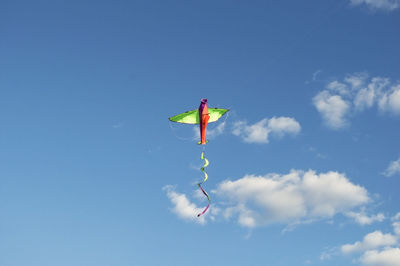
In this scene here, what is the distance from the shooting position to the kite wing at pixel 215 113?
2440 centimetres

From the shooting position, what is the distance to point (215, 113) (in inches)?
974

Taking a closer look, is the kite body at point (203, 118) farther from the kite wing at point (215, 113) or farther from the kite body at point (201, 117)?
the kite wing at point (215, 113)

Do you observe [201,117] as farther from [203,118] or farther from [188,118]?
[188,118]

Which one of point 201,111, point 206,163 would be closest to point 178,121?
point 201,111

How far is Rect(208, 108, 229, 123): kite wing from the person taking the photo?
24395 millimetres

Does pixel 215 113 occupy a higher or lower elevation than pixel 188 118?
higher

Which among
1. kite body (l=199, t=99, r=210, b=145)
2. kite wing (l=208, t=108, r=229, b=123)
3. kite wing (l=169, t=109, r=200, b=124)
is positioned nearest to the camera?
kite body (l=199, t=99, r=210, b=145)

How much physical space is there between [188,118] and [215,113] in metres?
2.15

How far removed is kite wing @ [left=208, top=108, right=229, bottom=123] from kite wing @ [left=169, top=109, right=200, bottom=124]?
107 centimetres

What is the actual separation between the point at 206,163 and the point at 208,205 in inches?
115

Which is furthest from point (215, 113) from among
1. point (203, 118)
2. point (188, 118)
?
point (188, 118)

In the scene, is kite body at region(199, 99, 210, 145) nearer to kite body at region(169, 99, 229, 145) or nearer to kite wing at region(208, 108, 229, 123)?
kite body at region(169, 99, 229, 145)

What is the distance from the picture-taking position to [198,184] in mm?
22188

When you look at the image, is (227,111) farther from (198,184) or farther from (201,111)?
(198,184)
